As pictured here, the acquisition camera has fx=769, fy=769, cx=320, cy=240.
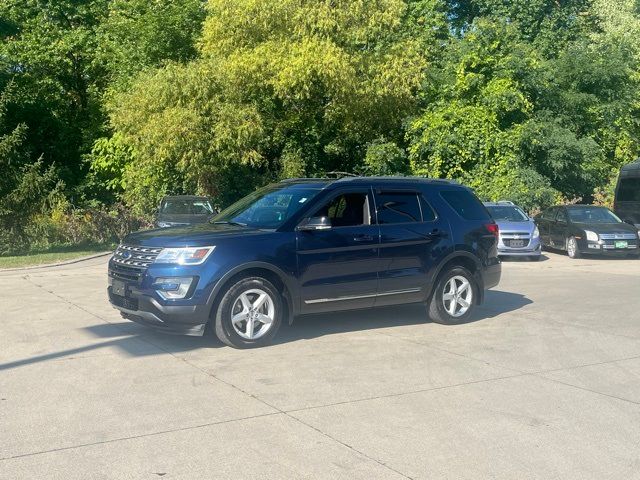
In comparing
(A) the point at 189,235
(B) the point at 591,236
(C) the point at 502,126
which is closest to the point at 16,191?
(A) the point at 189,235

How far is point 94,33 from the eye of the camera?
3609cm

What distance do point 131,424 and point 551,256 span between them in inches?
741

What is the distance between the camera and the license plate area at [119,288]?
8.71 metres

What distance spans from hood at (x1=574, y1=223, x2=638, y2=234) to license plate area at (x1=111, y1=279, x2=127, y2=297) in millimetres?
15835

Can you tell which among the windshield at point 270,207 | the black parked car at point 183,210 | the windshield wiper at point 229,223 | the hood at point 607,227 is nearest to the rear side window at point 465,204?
the windshield at point 270,207

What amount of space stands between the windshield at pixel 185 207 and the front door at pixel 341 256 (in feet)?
45.1

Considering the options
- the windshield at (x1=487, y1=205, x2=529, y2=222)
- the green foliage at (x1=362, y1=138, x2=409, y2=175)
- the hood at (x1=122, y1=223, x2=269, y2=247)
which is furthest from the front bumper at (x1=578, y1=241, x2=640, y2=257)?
the hood at (x1=122, y1=223, x2=269, y2=247)

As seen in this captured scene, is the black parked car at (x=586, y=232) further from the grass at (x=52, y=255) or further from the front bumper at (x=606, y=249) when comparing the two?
the grass at (x=52, y=255)

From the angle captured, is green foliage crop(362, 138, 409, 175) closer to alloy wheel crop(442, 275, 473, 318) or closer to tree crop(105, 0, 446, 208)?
tree crop(105, 0, 446, 208)

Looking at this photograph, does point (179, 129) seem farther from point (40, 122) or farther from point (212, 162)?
point (40, 122)

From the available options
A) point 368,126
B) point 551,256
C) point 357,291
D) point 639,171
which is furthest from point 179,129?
point 357,291

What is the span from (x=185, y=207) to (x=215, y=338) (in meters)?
14.4

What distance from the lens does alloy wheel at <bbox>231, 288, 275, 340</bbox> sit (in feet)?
27.9

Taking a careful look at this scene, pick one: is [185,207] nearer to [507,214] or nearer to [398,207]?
[507,214]
